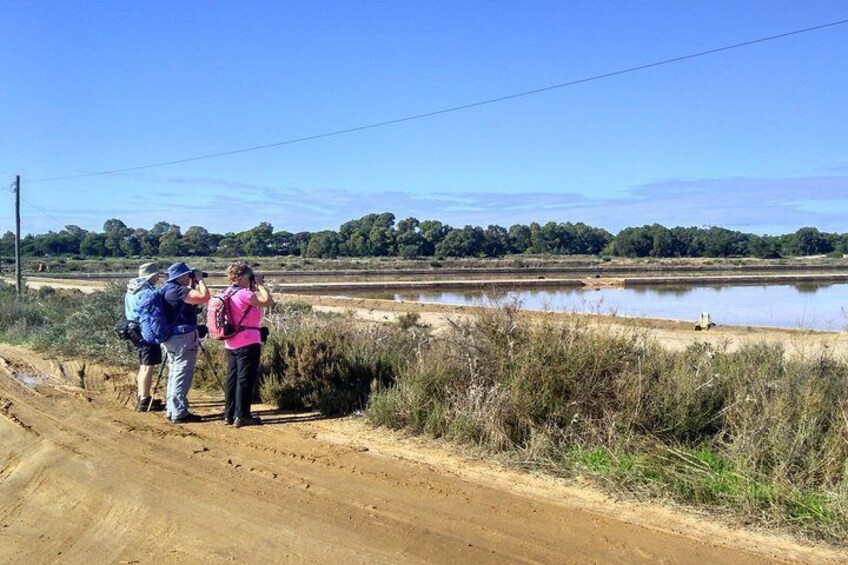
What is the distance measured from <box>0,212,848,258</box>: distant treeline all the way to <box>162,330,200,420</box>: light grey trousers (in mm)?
96676

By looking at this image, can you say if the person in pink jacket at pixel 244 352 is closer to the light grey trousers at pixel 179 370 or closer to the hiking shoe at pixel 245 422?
the hiking shoe at pixel 245 422

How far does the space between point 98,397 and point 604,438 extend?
6829 millimetres

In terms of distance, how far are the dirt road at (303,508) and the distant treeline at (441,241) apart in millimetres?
98357

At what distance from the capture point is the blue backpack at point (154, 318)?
9164mm

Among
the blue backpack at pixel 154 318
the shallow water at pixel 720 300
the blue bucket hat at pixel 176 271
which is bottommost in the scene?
the shallow water at pixel 720 300

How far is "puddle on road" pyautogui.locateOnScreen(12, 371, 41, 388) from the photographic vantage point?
1141cm

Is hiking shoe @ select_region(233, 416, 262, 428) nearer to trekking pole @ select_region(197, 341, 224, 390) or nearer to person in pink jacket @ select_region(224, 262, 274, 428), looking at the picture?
person in pink jacket @ select_region(224, 262, 274, 428)

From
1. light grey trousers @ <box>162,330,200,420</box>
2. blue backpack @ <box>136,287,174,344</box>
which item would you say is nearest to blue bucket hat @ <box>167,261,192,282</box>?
blue backpack @ <box>136,287,174,344</box>

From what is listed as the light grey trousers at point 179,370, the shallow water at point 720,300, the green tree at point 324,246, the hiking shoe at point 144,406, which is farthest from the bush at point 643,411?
the green tree at point 324,246

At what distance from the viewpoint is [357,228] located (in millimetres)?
129125

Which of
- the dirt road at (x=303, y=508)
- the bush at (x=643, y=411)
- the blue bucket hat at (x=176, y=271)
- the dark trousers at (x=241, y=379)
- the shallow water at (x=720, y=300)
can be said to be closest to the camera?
the dirt road at (x=303, y=508)

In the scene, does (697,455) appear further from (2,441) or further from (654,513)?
(2,441)

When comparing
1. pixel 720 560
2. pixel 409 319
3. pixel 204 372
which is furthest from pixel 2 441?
pixel 409 319

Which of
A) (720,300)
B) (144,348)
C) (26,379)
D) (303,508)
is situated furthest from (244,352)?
(720,300)
